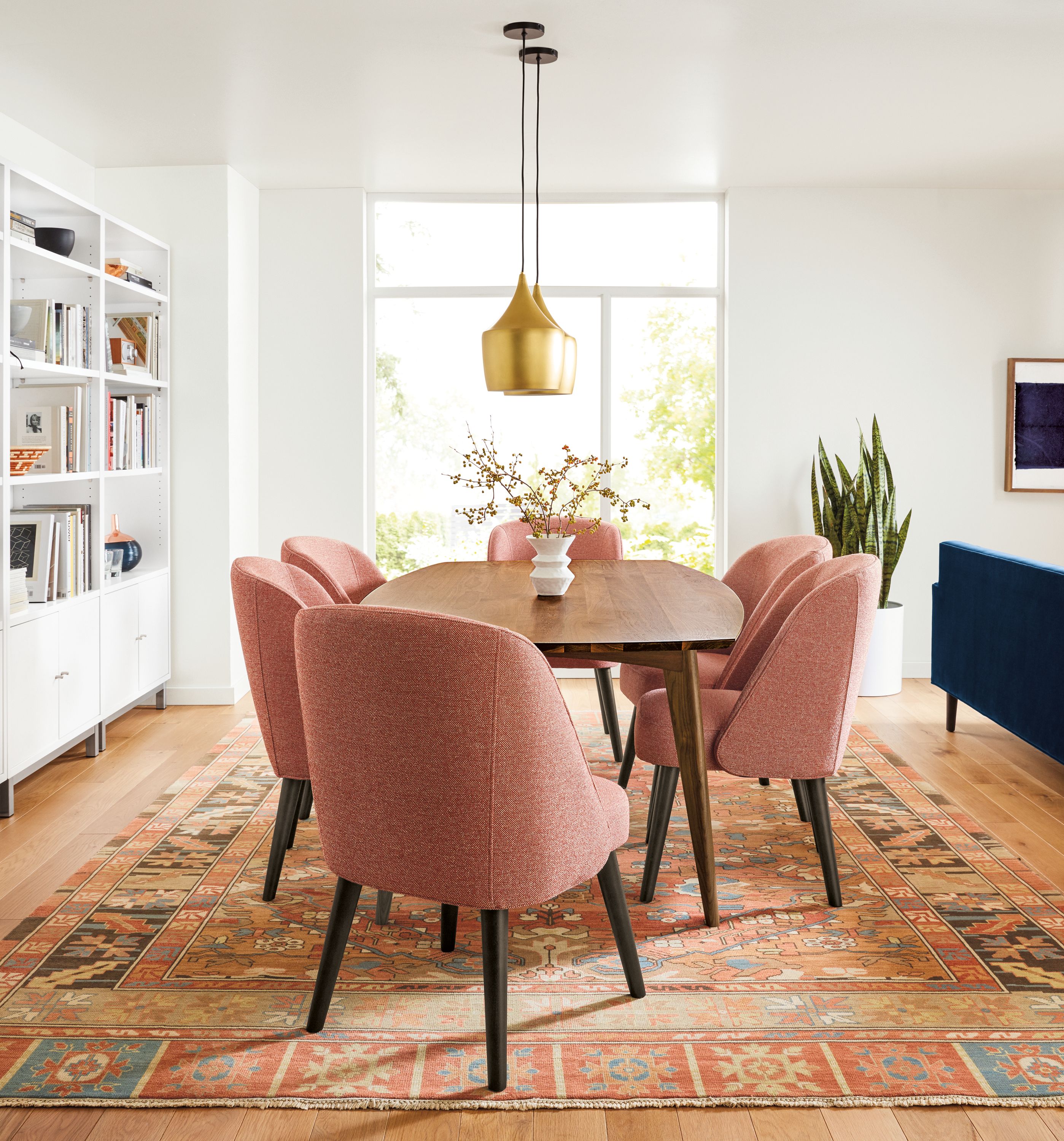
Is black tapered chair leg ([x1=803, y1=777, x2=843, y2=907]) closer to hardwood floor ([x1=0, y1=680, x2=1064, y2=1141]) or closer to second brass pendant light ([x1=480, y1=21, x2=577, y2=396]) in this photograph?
hardwood floor ([x1=0, y1=680, x2=1064, y2=1141])

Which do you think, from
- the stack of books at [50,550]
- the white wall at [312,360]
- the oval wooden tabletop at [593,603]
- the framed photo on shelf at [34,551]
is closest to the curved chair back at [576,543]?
the oval wooden tabletop at [593,603]

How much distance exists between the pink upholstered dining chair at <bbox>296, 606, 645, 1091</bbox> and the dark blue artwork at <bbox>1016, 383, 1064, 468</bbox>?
14.5 feet

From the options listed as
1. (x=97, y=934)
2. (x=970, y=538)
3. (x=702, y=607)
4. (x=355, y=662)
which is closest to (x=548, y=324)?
(x=702, y=607)

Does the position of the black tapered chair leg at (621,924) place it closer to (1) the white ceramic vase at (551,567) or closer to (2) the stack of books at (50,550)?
(1) the white ceramic vase at (551,567)

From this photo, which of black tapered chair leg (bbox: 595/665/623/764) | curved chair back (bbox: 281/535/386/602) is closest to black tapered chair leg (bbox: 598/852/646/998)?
curved chair back (bbox: 281/535/386/602)

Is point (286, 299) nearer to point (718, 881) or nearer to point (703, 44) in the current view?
point (703, 44)

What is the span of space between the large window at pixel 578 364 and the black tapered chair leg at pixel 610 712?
160cm

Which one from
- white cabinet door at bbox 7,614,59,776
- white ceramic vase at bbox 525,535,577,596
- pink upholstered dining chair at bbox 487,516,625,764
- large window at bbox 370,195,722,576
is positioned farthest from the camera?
large window at bbox 370,195,722,576

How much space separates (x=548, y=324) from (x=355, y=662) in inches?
58.4

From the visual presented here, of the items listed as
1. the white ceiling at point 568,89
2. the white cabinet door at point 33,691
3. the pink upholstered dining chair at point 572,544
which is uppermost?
the white ceiling at point 568,89

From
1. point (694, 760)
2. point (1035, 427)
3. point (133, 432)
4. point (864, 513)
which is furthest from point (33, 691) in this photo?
point (1035, 427)

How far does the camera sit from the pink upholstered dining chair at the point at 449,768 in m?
1.72

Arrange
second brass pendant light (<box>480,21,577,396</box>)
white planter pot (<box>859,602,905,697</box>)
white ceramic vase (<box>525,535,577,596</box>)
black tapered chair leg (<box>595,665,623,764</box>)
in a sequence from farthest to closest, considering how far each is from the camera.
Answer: white planter pot (<box>859,602,905,697</box>)
black tapered chair leg (<box>595,665,623,764</box>)
white ceramic vase (<box>525,535,577,596</box>)
second brass pendant light (<box>480,21,577,396</box>)

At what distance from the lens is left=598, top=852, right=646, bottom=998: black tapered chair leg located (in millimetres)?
2057
